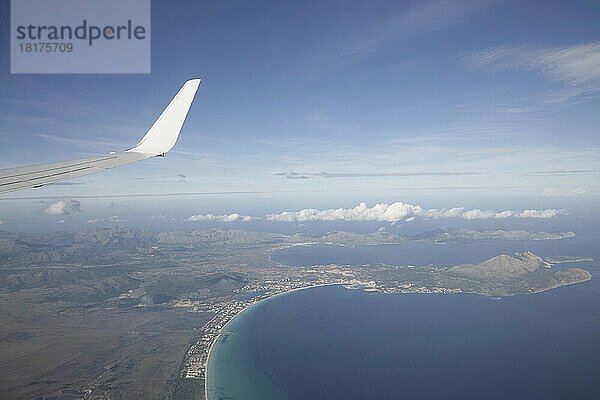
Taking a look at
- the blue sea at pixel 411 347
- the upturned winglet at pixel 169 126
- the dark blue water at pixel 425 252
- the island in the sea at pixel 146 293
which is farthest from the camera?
the dark blue water at pixel 425 252

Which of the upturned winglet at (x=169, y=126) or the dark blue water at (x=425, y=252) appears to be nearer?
the upturned winglet at (x=169, y=126)

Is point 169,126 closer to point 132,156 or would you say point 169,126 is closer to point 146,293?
point 132,156

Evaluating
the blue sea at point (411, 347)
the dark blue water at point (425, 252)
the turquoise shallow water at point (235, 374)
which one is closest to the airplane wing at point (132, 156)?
the turquoise shallow water at point (235, 374)

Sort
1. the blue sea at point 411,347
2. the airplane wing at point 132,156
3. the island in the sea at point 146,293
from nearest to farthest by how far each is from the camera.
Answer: the airplane wing at point 132,156
the blue sea at point 411,347
the island in the sea at point 146,293

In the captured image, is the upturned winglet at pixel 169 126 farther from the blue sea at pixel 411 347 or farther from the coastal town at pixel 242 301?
the coastal town at pixel 242 301

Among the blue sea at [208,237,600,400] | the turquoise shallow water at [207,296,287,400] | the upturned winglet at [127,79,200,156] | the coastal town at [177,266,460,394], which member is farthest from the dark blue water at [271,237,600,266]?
the upturned winglet at [127,79,200,156]

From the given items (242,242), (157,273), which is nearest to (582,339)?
(157,273)

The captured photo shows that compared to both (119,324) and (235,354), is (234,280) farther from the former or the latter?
(235,354)
